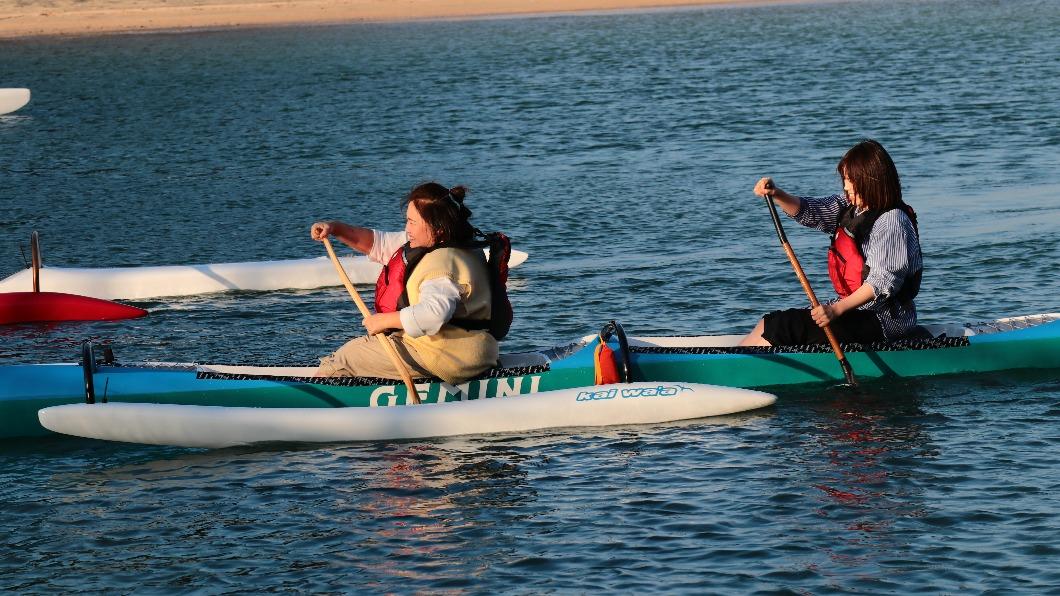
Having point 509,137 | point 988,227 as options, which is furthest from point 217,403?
point 509,137

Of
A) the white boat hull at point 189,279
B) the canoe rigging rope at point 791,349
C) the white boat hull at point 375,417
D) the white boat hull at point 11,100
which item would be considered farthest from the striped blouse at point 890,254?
the white boat hull at point 11,100

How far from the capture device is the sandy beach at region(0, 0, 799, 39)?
200 ft

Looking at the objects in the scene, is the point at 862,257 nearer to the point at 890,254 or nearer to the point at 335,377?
the point at 890,254

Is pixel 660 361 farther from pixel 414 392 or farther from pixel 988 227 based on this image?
A: pixel 988 227

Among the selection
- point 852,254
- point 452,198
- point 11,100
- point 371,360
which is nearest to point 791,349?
point 852,254

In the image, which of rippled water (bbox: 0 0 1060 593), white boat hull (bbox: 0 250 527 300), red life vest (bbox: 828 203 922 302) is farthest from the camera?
white boat hull (bbox: 0 250 527 300)

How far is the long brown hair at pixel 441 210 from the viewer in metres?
8.56

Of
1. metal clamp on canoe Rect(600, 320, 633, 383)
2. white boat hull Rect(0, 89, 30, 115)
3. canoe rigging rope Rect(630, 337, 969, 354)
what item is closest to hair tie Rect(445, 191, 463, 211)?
metal clamp on canoe Rect(600, 320, 633, 383)

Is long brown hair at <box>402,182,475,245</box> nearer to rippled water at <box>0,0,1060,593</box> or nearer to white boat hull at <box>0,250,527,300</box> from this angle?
rippled water at <box>0,0,1060,593</box>

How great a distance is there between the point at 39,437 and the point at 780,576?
15.5 feet

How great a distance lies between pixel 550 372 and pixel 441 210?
1336 mm

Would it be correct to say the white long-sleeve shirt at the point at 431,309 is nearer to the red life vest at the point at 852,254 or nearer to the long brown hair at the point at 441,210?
the long brown hair at the point at 441,210

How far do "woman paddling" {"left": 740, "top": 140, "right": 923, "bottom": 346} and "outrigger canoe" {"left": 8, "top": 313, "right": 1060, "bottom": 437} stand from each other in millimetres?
125

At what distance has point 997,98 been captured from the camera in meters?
26.3
